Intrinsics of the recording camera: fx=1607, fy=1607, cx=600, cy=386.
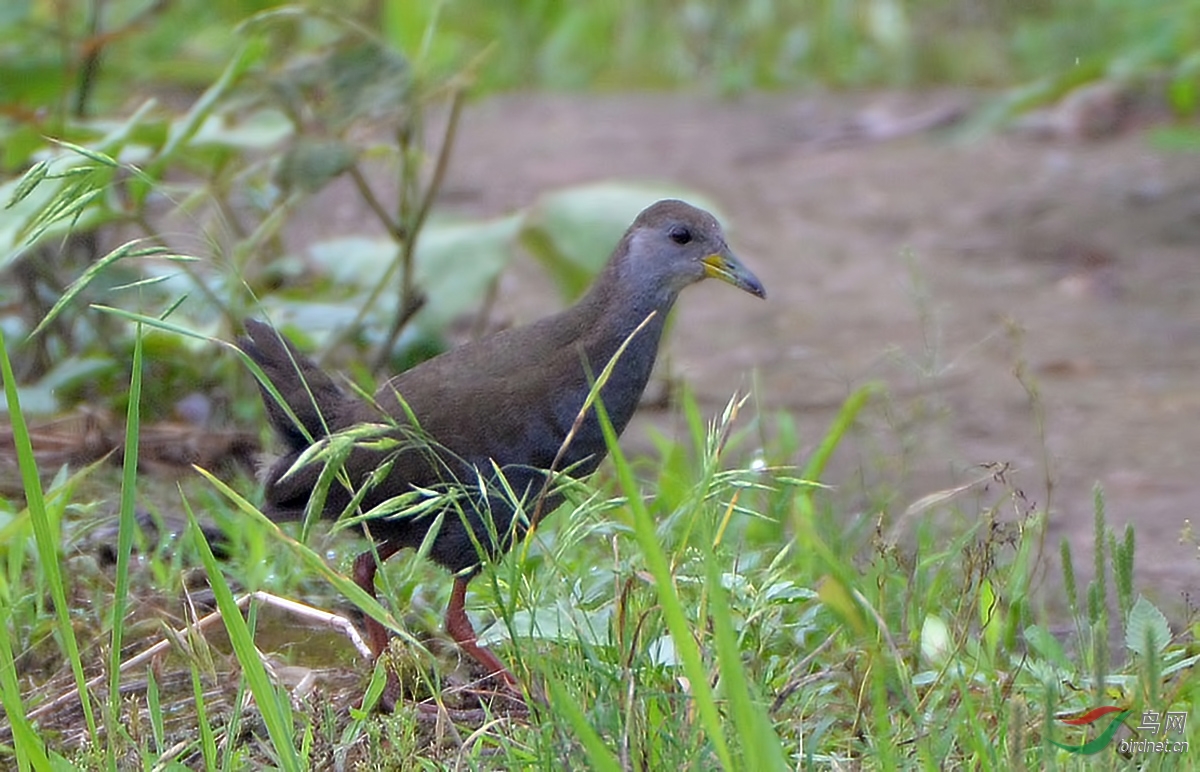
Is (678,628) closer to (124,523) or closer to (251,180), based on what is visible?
(124,523)

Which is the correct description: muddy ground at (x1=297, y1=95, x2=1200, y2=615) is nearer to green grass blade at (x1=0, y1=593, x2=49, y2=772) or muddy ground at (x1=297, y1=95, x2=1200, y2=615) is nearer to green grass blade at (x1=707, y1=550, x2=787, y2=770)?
green grass blade at (x1=707, y1=550, x2=787, y2=770)

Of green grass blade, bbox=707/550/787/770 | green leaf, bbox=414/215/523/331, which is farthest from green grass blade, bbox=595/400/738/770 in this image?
green leaf, bbox=414/215/523/331

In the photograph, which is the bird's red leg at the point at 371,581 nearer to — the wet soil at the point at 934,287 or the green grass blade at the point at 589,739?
the green grass blade at the point at 589,739

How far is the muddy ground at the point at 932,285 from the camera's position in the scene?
4273mm

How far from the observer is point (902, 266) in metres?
6.18

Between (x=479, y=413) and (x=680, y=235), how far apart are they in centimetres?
69

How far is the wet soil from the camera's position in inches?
168

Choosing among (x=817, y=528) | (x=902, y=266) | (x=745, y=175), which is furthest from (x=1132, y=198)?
(x=817, y=528)

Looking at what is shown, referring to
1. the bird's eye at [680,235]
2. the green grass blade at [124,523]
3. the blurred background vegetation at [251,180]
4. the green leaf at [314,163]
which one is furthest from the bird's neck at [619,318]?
the green grass blade at [124,523]

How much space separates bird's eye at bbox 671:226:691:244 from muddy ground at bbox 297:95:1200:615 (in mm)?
504

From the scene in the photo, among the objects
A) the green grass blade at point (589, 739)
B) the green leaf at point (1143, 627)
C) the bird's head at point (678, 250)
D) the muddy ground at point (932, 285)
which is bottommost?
the muddy ground at point (932, 285)

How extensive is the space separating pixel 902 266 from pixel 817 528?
286 cm

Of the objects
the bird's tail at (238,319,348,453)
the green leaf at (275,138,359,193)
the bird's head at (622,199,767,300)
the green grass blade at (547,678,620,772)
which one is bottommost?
the green grass blade at (547,678,620,772)

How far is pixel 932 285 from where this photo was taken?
19.5 feet
